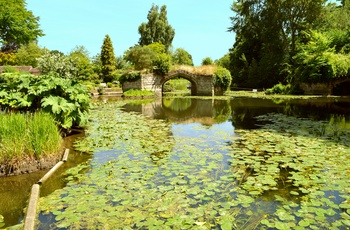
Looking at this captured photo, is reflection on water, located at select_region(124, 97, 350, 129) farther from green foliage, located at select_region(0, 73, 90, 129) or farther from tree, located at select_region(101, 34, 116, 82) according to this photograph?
tree, located at select_region(101, 34, 116, 82)

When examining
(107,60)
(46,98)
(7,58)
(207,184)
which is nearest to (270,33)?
(107,60)

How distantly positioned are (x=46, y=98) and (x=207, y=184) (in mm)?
5733

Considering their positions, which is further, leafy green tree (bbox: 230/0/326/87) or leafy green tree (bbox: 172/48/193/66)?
leafy green tree (bbox: 172/48/193/66)

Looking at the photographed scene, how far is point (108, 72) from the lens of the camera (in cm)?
4216

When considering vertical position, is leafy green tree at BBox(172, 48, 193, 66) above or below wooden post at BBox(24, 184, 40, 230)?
above

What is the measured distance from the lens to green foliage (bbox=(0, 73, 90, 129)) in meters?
8.09

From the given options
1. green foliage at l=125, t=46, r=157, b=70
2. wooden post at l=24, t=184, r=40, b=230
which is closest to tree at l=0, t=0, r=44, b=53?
green foliage at l=125, t=46, r=157, b=70

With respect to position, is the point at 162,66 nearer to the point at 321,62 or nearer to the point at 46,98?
the point at 321,62

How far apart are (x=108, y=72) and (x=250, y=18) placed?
71.0 feet

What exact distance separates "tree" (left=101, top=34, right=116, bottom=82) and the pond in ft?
115

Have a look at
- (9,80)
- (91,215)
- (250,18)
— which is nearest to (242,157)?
(91,215)

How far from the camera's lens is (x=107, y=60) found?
41250 millimetres

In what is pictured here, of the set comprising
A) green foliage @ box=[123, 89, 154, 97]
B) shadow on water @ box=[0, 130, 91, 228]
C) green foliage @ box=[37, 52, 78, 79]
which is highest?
green foliage @ box=[37, 52, 78, 79]

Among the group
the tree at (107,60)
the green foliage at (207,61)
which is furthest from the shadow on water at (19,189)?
the green foliage at (207,61)
